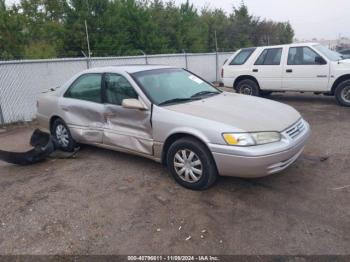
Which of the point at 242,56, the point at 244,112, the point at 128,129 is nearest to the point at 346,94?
the point at 242,56

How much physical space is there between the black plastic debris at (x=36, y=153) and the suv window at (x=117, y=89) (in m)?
1.34

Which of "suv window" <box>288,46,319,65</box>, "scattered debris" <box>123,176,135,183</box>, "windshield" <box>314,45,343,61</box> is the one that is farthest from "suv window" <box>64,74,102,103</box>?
"windshield" <box>314,45,343,61</box>

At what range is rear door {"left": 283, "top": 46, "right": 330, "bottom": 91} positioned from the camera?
8.76m

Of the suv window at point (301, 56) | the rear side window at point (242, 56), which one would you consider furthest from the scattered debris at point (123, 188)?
the rear side window at point (242, 56)

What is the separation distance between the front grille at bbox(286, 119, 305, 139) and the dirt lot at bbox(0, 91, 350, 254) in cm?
62

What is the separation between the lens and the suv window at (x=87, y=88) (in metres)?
5.25

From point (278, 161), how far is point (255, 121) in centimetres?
53

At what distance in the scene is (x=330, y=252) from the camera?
2.94 meters

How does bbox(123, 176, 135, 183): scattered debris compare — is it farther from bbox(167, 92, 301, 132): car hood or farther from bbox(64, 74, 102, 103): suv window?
bbox(64, 74, 102, 103): suv window

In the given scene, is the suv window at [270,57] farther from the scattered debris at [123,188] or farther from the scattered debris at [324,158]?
the scattered debris at [123,188]

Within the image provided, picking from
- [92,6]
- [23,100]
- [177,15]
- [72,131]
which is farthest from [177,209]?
[177,15]

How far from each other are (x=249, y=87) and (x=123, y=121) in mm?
6236

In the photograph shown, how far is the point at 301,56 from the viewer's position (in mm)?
9039

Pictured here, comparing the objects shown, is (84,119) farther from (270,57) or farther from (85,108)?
(270,57)
